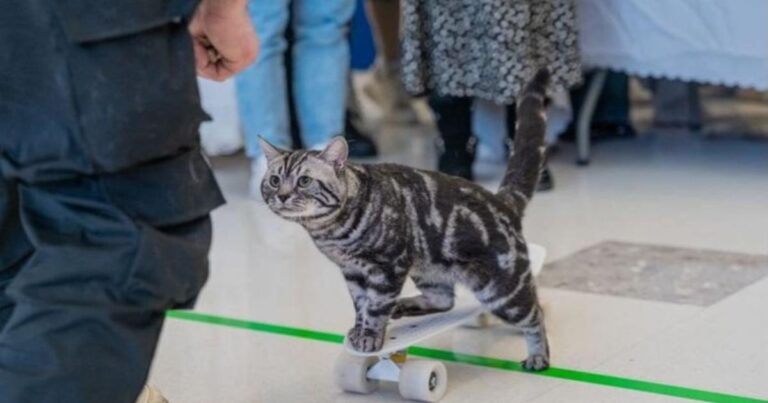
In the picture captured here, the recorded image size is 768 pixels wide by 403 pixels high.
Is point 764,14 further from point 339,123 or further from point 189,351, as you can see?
point 189,351

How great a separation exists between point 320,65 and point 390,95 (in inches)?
61.9

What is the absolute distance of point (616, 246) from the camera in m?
2.68

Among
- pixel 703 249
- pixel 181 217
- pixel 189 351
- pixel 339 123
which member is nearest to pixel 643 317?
A: pixel 703 249

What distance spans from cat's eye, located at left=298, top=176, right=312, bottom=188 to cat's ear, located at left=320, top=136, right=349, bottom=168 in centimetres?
4

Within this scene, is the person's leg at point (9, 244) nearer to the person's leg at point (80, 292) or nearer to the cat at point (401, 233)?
the person's leg at point (80, 292)

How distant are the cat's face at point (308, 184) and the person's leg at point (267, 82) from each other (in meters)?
1.47

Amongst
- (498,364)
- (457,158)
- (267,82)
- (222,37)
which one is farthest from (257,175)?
(222,37)

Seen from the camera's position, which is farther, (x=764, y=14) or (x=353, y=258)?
(x=764, y=14)

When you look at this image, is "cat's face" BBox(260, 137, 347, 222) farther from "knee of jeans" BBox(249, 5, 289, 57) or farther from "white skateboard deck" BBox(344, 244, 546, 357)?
"knee of jeans" BBox(249, 5, 289, 57)

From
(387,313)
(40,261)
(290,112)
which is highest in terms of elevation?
(40,261)

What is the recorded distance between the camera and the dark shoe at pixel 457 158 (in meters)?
3.23

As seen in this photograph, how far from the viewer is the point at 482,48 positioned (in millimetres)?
3021

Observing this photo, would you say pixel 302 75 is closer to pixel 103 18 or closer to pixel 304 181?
pixel 304 181

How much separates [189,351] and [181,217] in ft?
2.73
